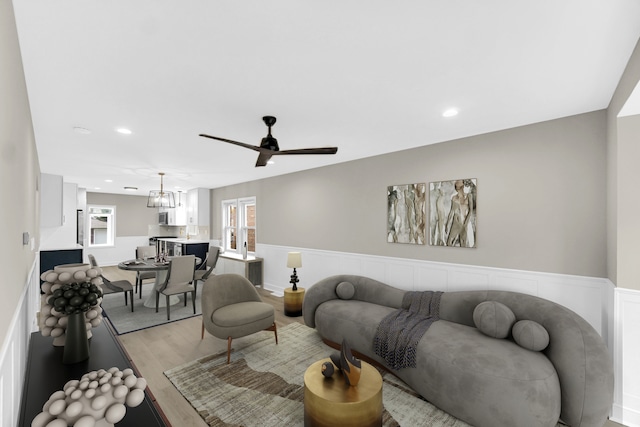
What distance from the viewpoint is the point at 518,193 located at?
9.87ft

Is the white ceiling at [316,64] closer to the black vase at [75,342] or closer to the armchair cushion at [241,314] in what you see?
the black vase at [75,342]

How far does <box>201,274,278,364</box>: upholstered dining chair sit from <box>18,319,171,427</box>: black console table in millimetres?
1195

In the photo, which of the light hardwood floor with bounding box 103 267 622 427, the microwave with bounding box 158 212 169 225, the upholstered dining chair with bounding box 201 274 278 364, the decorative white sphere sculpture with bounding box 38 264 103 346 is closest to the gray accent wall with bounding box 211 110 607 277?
the light hardwood floor with bounding box 103 267 622 427

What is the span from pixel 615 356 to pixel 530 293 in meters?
0.76

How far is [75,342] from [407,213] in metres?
3.54

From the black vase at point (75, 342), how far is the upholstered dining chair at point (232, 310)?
5.01 feet

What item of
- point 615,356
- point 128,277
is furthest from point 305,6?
point 128,277

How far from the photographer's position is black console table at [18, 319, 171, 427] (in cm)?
116

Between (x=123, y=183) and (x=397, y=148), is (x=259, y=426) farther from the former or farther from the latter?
(x=123, y=183)

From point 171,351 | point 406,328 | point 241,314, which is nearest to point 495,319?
point 406,328

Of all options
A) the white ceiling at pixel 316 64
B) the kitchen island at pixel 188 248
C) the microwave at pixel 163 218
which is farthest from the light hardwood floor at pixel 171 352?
the microwave at pixel 163 218

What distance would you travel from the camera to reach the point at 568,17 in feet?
4.69

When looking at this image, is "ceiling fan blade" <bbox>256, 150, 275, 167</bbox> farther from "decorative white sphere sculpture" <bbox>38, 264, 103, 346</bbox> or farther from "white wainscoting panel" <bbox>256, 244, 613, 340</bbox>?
"white wainscoting panel" <bbox>256, 244, 613, 340</bbox>

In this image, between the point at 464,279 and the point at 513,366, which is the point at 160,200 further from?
the point at 513,366
